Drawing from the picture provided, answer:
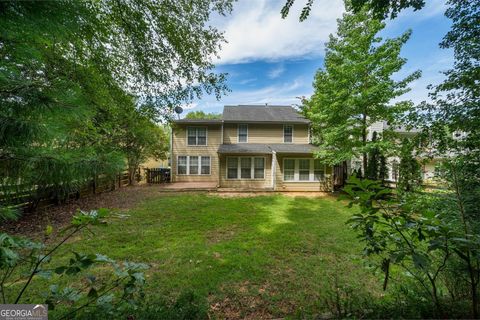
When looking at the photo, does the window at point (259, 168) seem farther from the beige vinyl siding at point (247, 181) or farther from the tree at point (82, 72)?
the tree at point (82, 72)

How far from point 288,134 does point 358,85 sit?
19.6ft

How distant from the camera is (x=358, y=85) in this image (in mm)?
9828

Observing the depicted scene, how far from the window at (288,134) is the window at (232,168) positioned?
4046mm

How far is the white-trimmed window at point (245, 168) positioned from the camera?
45.6 feet

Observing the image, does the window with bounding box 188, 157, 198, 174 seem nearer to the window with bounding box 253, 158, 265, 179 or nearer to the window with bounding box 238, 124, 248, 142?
the window with bounding box 238, 124, 248, 142

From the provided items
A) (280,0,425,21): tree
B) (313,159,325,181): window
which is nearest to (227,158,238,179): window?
(313,159,325,181): window

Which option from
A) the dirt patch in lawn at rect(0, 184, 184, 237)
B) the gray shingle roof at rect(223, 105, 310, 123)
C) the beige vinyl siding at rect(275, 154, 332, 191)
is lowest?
the dirt patch in lawn at rect(0, 184, 184, 237)

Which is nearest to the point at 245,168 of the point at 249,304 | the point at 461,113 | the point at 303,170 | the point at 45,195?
the point at 303,170

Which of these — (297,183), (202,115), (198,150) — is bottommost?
(297,183)

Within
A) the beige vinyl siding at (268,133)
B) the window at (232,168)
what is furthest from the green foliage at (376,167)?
the window at (232,168)

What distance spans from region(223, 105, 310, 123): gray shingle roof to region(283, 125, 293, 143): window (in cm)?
59

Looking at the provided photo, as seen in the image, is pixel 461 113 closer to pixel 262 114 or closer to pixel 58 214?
pixel 58 214

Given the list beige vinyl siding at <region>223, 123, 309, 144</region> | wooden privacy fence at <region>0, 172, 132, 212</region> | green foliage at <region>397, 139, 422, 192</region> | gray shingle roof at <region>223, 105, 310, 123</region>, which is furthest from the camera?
beige vinyl siding at <region>223, 123, 309, 144</region>

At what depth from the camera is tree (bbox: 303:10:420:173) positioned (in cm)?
906
